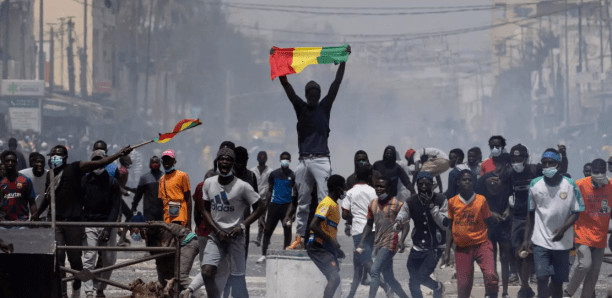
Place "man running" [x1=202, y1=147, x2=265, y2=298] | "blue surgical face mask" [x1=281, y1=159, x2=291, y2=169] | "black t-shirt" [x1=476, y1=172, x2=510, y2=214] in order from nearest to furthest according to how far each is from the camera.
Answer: "man running" [x1=202, y1=147, x2=265, y2=298] < "black t-shirt" [x1=476, y1=172, x2=510, y2=214] < "blue surgical face mask" [x1=281, y1=159, x2=291, y2=169]

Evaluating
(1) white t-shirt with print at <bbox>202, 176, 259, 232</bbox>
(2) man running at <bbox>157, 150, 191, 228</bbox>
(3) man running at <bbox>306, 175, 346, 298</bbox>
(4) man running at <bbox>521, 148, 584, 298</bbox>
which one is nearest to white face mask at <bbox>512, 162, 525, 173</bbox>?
(4) man running at <bbox>521, 148, 584, 298</bbox>

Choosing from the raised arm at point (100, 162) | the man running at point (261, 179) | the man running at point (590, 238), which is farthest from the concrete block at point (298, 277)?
the man running at point (261, 179)

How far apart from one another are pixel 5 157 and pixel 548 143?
67.6 metres

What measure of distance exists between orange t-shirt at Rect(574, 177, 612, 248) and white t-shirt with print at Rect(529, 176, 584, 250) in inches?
12.1

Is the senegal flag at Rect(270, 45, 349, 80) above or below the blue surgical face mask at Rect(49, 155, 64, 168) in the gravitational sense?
above

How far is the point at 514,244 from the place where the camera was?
12.4m

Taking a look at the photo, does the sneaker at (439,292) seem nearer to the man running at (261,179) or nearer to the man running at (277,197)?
the man running at (277,197)

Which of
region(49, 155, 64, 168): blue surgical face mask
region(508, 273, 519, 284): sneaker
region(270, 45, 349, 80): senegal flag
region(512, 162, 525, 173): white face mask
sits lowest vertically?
region(508, 273, 519, 284): sneaker

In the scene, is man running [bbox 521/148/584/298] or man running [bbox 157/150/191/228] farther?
man running [bbox 157/150/191/228]

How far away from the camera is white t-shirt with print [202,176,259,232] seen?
31.2 feet

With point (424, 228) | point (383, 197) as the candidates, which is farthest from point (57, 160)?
point (424, 228)

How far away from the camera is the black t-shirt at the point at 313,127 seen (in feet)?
36.4

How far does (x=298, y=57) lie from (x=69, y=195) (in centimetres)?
266

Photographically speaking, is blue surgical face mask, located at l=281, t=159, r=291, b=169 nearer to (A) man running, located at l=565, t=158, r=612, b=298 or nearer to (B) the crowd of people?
(B) the crowd of people
